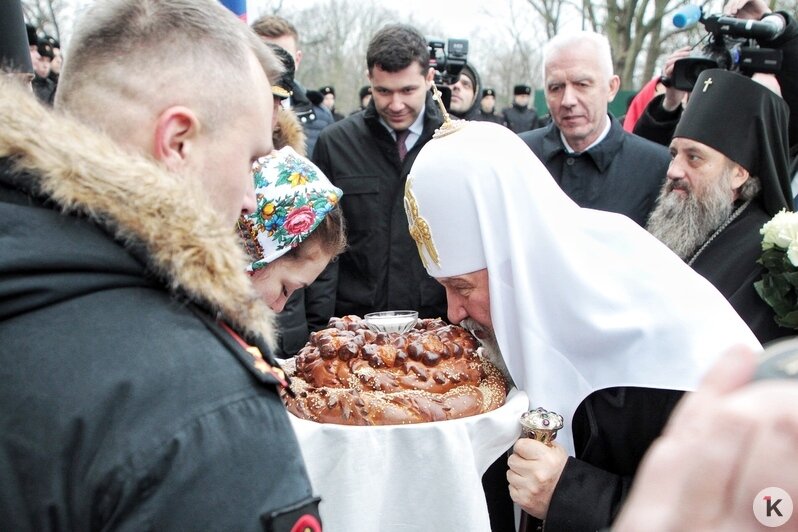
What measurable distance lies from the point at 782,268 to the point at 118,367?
2776 millimetres

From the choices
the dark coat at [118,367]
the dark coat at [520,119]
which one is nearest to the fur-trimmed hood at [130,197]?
the dark coat at [118,367]

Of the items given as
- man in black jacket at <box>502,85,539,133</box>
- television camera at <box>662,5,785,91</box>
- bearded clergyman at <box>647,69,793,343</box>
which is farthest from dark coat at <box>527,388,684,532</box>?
man in black jacket at <box>502,85,539,133</box>

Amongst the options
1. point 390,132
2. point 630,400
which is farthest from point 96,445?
point 390,132

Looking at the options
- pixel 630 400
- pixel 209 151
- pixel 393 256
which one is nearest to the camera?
pixel 209 151

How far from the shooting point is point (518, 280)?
7.30ft

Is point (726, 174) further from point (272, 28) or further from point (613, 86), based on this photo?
point (272, 28)

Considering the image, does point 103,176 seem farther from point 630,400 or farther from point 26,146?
point 630,400

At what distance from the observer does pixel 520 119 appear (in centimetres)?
1325

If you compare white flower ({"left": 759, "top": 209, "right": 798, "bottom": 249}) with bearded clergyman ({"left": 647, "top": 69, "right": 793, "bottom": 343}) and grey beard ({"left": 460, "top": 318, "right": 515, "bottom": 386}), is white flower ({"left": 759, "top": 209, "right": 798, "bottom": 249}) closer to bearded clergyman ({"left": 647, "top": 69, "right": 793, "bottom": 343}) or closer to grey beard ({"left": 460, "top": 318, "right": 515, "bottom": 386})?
bearded clergyman ({"left": 647, "top": 69, "right": 793, "bottom": 343})

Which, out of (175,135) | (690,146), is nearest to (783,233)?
(690,146)

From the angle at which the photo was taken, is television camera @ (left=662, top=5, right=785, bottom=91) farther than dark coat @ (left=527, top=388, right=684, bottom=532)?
Yes

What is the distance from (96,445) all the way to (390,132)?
3877mm

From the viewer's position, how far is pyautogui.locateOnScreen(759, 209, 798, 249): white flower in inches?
114

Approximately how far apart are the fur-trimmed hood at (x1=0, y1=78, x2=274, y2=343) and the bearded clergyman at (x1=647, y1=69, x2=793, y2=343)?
304cm
